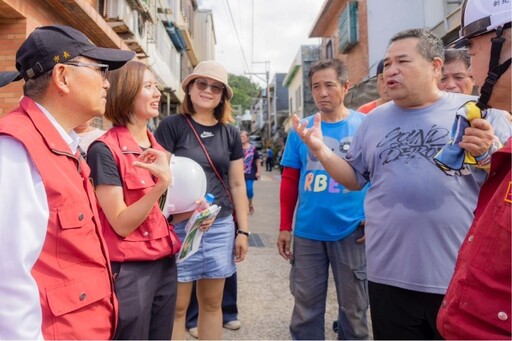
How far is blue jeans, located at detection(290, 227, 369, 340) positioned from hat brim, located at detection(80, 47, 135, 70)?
1.72m

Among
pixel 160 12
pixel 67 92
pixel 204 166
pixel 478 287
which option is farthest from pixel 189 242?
pixel 160 12

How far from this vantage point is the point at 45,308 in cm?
123

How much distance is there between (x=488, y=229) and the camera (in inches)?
45.6

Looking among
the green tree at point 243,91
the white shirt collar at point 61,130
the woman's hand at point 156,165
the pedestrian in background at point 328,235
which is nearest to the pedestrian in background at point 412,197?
the pedestrian in background at point 328,235

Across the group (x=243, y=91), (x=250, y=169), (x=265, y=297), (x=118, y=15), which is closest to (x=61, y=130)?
(x=265, y=297)

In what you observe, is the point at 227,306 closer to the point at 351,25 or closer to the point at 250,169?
Result: the point at 250,169

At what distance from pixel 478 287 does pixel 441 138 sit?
38.3 inches

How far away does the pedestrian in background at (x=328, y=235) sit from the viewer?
2.68 meters

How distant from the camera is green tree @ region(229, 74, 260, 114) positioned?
49269 mm

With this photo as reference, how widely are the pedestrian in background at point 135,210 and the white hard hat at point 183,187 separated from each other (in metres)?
0.29

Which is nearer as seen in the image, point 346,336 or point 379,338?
point 379,338

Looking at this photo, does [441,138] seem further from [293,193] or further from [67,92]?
[67,92]

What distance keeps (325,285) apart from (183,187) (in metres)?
1.23

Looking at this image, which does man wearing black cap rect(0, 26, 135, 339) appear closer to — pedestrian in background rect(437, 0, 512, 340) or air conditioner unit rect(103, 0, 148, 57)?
pedestrian in background rect(437, 0, 512, 340)
